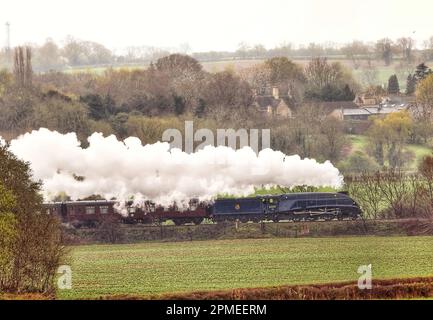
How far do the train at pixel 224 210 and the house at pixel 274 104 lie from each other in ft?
33.7

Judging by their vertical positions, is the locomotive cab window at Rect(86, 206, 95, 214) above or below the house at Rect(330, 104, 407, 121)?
below

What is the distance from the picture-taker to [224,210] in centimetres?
4109

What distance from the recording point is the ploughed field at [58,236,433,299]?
31734mm

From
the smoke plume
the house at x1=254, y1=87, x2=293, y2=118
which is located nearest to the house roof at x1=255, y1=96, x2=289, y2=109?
the house at x1=254, y1=87, x2=293, y2=118

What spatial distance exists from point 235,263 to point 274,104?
730 inches

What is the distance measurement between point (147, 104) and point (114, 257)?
15.4 meters

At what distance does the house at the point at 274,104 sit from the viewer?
5131 centimetres

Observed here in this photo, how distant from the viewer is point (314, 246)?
37688 millimetres

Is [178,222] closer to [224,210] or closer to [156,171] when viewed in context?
[224,210]

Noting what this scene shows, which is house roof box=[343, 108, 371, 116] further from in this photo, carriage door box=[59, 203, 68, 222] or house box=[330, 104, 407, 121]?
carriage door box=[59, 203, 68, 222]

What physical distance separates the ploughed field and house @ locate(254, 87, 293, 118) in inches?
495

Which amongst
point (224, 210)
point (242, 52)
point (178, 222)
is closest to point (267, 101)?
point (242, 52)

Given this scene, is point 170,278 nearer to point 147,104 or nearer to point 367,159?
point 367,159
